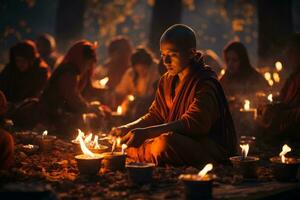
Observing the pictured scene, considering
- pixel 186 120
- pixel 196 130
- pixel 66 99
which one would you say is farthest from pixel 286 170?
pixel 66 99

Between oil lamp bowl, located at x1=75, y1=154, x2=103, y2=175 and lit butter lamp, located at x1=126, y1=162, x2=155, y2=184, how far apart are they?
1.88 feet

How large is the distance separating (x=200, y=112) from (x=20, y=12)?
2957cm

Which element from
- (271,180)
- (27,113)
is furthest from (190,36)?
(27,113)

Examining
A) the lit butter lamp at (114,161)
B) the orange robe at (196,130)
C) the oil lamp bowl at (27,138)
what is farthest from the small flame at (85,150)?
the oil lamp bowl at (27,138)

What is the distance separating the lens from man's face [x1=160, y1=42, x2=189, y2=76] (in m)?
7.39

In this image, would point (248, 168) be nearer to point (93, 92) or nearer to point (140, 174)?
point (140, 174)

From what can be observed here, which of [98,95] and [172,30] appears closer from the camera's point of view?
[172,30]

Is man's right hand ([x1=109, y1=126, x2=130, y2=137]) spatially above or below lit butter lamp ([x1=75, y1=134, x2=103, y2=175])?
above

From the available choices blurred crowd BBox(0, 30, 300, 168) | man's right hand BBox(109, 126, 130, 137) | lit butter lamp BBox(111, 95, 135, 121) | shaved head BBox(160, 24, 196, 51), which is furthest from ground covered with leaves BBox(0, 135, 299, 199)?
lit butter lamp BBox(111, 95, 135, 121)

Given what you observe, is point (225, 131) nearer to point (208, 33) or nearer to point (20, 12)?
point (20, 12)

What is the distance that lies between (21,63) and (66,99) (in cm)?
231

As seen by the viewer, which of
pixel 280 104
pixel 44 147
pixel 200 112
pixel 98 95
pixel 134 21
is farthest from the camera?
pixel 134 21

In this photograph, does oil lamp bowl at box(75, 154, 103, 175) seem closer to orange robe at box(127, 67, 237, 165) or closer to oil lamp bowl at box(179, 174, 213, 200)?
orange robe at box(127, 67, 237, 165)

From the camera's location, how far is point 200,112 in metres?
7.00
